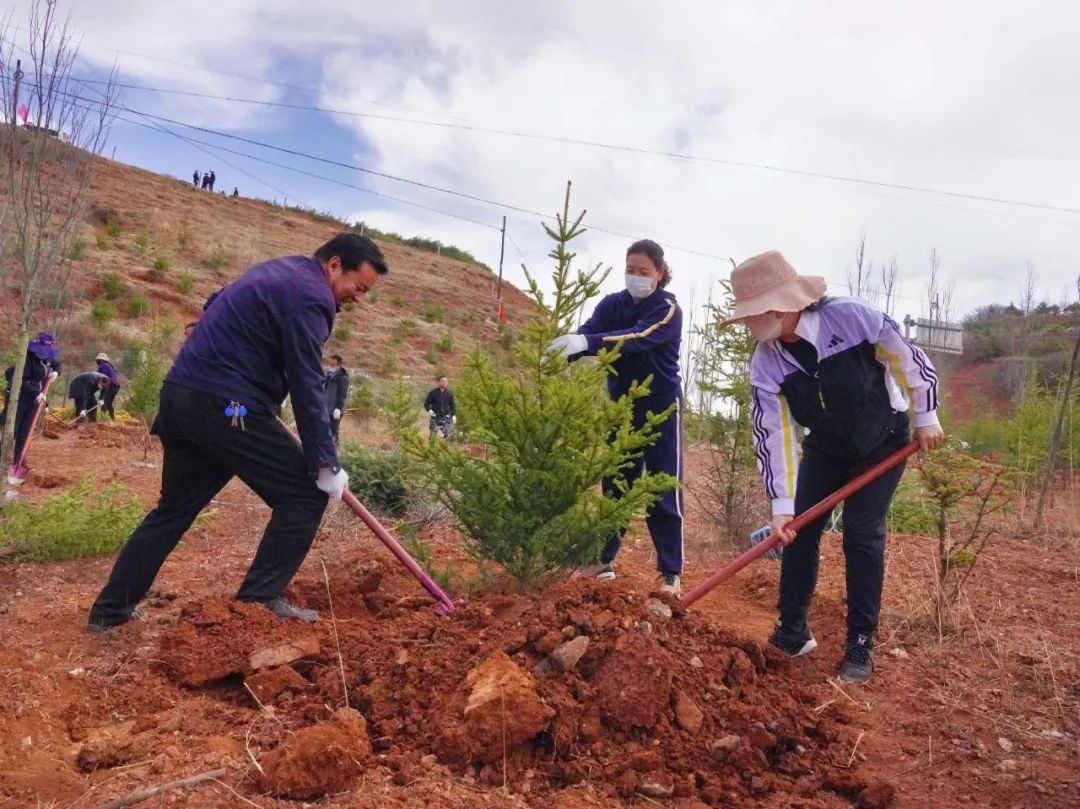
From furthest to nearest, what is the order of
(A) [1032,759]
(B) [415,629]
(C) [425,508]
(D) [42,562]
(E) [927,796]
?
(C) [425,508]
(D) [42,562]
(B) [415,629]
(A) [1032,759]
(E) [927,796]

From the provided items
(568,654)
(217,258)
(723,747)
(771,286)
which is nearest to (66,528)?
(568,654)

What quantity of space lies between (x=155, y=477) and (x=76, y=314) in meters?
18.1

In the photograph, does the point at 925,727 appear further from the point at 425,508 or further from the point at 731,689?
the point at 425,508

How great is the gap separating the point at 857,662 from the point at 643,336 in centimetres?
177

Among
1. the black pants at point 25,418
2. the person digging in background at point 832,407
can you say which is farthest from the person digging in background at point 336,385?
the person digging in background at point 832,407

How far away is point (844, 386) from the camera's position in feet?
10.8

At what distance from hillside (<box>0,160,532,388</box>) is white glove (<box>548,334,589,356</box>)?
16.8m

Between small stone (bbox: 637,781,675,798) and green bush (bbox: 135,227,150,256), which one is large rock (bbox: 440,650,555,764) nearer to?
small stone (bbox: 637,781,675,798)

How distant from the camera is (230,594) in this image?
4.11 metres

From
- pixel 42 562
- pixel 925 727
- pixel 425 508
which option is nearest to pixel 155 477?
pixel 425 508

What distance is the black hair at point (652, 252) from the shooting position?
14.2 feet

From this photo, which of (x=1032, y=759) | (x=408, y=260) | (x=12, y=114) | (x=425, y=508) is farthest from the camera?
(x=408, y=260)

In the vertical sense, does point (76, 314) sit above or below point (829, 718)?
above

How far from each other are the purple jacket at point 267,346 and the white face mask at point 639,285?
1603 millimetres
